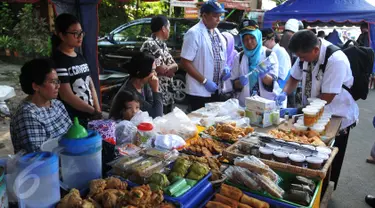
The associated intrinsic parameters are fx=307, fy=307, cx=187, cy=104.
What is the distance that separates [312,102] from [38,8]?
997 cm

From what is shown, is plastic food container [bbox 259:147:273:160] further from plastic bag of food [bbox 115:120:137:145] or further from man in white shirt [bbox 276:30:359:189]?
man in white shirt [bbox 276:30:359:189]

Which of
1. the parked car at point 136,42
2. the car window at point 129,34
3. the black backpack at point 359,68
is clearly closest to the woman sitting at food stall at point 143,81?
the black backpack at point 359,68

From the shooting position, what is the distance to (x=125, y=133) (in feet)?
7.18

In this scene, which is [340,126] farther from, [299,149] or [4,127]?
[4,127]

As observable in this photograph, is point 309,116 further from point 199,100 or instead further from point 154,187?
point 154,187

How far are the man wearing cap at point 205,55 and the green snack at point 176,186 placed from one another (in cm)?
215

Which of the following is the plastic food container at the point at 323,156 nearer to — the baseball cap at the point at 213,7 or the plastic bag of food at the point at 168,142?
the plastic bag of food at the point at 168,142

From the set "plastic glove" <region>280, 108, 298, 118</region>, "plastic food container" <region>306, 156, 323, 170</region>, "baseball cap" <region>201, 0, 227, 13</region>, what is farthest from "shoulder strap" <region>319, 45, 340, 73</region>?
"plastic food container" <region>306, 156, 323, 170</region>

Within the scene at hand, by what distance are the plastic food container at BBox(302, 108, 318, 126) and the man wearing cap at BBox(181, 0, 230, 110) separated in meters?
1.16

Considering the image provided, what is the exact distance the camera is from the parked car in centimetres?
709

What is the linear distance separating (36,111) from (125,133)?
→ 0.60 meters

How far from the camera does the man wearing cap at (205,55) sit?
136 inches

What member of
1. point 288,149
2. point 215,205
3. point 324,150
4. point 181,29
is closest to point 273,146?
point 288,149

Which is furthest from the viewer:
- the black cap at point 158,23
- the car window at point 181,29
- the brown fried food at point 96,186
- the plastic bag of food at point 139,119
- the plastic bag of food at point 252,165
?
the car window at point 181,29
